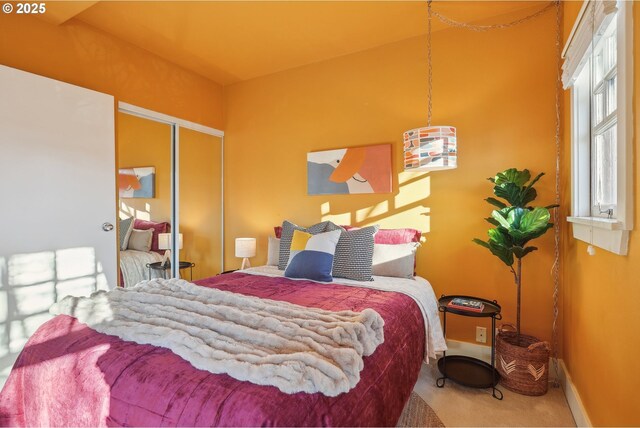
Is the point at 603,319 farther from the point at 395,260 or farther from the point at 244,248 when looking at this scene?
the point at 244,248

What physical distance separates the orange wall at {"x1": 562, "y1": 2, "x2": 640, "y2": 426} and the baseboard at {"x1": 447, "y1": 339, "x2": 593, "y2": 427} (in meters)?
0.05

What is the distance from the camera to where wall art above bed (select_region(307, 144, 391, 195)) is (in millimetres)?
2938

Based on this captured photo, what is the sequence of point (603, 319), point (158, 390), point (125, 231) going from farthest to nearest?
point (125, 231) → point (603, 319) → point (158, 390)

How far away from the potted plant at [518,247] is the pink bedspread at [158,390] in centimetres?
89

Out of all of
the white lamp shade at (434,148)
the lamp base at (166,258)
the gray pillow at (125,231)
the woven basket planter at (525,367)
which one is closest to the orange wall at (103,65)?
the gray pillow at (125,231)

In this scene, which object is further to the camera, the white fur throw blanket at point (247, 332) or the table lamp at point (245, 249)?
the table lamp at point (245, 249)

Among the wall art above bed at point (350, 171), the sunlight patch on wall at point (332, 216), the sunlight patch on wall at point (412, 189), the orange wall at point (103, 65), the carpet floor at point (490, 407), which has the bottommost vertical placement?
the carpet floor at point (490, 407)

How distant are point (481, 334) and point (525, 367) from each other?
50 cm

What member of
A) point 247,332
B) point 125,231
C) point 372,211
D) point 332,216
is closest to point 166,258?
point 125,231

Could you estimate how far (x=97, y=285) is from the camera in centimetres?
256

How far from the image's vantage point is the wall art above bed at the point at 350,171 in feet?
9.64

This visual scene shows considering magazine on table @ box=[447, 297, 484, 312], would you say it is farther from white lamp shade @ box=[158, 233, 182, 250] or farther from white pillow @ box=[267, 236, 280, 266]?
white lamp shade @ box=[158, 233, 182, 250]

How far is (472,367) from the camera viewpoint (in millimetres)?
2322

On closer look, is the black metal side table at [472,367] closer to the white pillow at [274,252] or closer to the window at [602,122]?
the window at [602,122]
